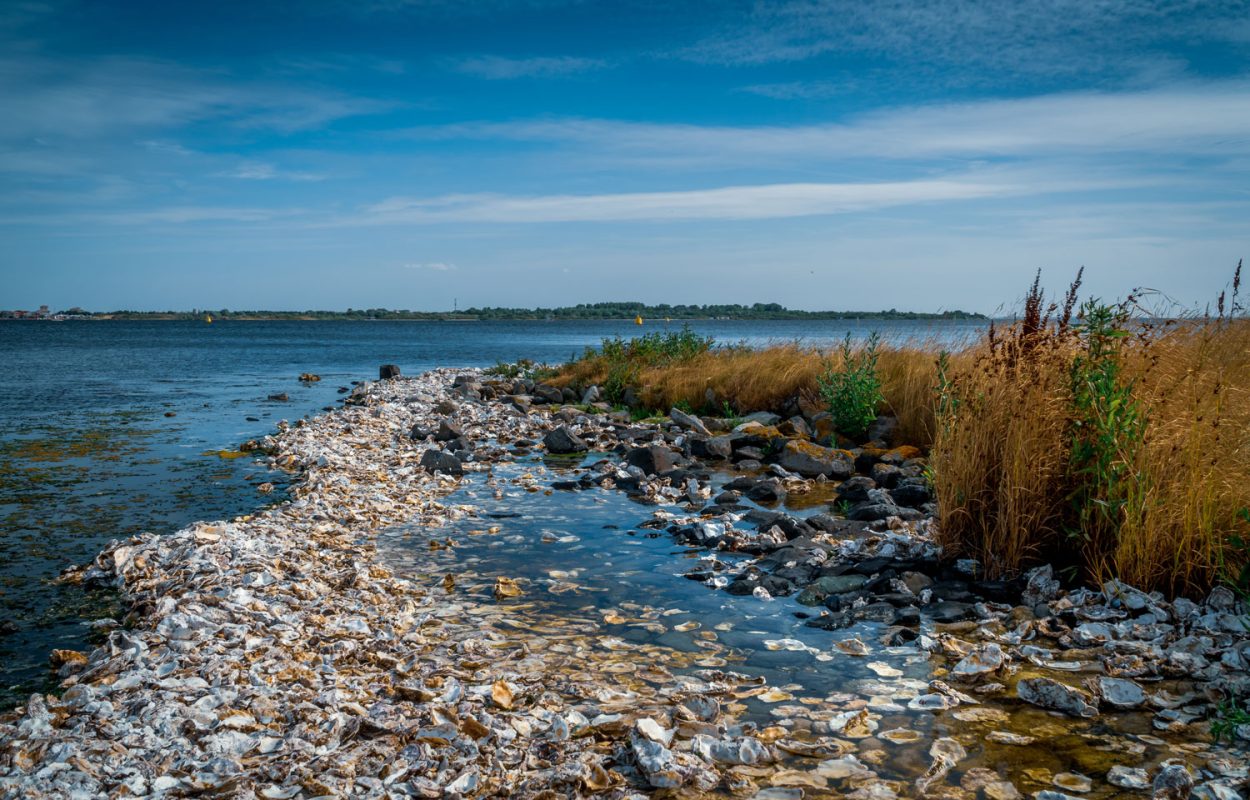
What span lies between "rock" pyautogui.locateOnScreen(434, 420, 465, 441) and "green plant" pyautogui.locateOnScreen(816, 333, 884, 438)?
740 centimetres

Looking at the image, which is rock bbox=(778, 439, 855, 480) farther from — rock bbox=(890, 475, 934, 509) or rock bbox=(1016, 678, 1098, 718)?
rock bbox=(1016, 678, 1098, 718)

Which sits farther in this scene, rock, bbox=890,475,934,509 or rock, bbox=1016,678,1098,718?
rock, bbox=890,475,934,509

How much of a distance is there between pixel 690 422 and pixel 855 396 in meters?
3.64

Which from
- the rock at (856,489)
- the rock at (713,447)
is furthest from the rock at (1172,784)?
the rock at (713,447)

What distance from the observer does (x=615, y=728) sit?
15.3 ft

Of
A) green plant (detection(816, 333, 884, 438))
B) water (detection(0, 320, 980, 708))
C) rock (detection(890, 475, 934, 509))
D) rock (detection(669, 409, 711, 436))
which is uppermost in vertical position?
green plant (detection(816, 333, 884, 438))

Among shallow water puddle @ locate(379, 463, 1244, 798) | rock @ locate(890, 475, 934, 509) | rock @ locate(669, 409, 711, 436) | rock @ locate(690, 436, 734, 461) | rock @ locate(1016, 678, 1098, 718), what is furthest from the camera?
rock @ locate(669, 409, 711, 436)

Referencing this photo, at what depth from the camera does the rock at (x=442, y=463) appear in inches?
513

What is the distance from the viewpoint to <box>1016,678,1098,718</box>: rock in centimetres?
492

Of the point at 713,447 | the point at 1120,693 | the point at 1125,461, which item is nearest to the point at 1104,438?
the point at 1125,461

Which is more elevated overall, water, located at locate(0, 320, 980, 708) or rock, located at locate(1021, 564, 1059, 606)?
rock, located at locate(1021, 564, 1059, 606)

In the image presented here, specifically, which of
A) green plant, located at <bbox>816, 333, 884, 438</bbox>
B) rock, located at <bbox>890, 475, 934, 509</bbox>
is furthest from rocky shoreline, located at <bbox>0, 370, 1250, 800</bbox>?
green plant, located at <bbox>816, 333, 884, 438</bbox>

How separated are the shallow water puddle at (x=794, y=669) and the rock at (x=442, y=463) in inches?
130

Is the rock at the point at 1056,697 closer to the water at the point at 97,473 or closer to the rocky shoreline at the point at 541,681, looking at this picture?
the rocky shoreline at the point at 541,681
